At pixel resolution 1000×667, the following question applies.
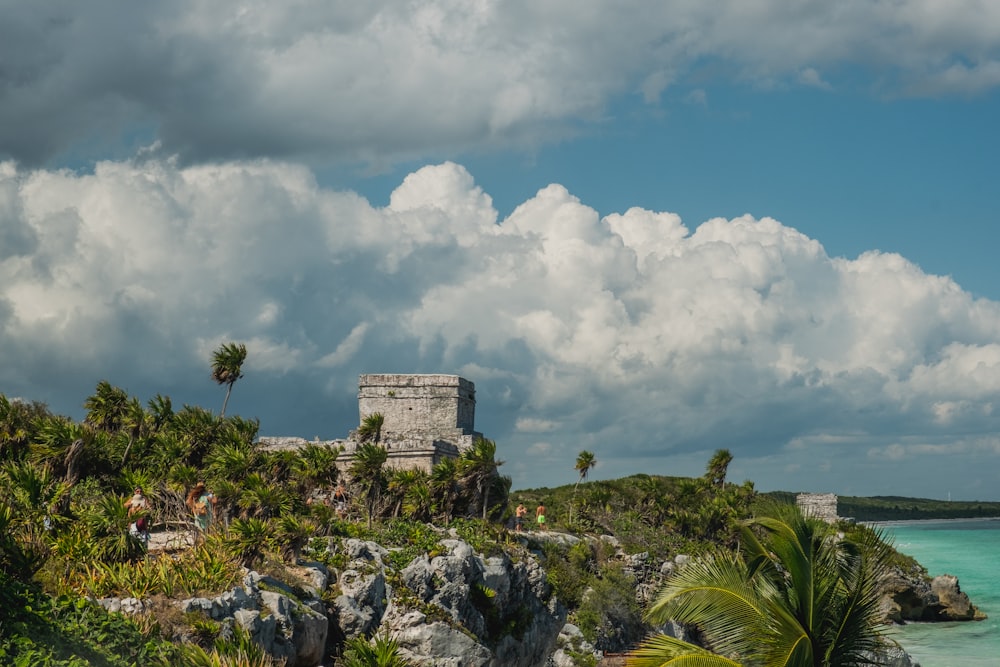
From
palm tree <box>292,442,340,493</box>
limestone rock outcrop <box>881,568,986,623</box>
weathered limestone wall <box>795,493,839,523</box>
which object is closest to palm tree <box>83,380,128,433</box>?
palm tree <box>292,442,340,493</box>

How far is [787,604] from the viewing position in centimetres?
1404

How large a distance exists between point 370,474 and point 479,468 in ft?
14.4

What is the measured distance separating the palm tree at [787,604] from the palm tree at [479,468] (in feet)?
76.6

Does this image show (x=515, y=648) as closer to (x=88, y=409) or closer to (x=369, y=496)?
(x=369, y=496)

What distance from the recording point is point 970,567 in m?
121

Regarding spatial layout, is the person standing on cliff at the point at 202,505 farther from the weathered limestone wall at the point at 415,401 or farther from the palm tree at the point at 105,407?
the weathered limestone wall at the point at 415,401

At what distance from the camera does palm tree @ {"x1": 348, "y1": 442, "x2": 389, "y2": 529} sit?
3550cm

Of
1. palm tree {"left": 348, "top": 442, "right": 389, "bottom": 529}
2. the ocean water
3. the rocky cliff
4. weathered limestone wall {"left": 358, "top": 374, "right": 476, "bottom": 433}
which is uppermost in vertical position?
weathered limestone wall {"left": 358, "top": 374, "right": 476, "bottom": 433}

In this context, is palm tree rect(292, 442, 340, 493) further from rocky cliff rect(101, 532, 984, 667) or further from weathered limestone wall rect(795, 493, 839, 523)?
weathered limestone wall rect(795, 493, 839, 523)

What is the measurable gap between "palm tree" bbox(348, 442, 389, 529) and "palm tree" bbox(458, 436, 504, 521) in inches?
124

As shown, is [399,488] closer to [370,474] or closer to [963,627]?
[370,474]

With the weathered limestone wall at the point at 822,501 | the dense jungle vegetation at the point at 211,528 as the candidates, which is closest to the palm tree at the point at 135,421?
the dense jungle vegetation at the point at 211,528

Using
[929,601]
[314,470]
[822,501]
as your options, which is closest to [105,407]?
[314,470]

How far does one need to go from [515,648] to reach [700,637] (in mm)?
18616
